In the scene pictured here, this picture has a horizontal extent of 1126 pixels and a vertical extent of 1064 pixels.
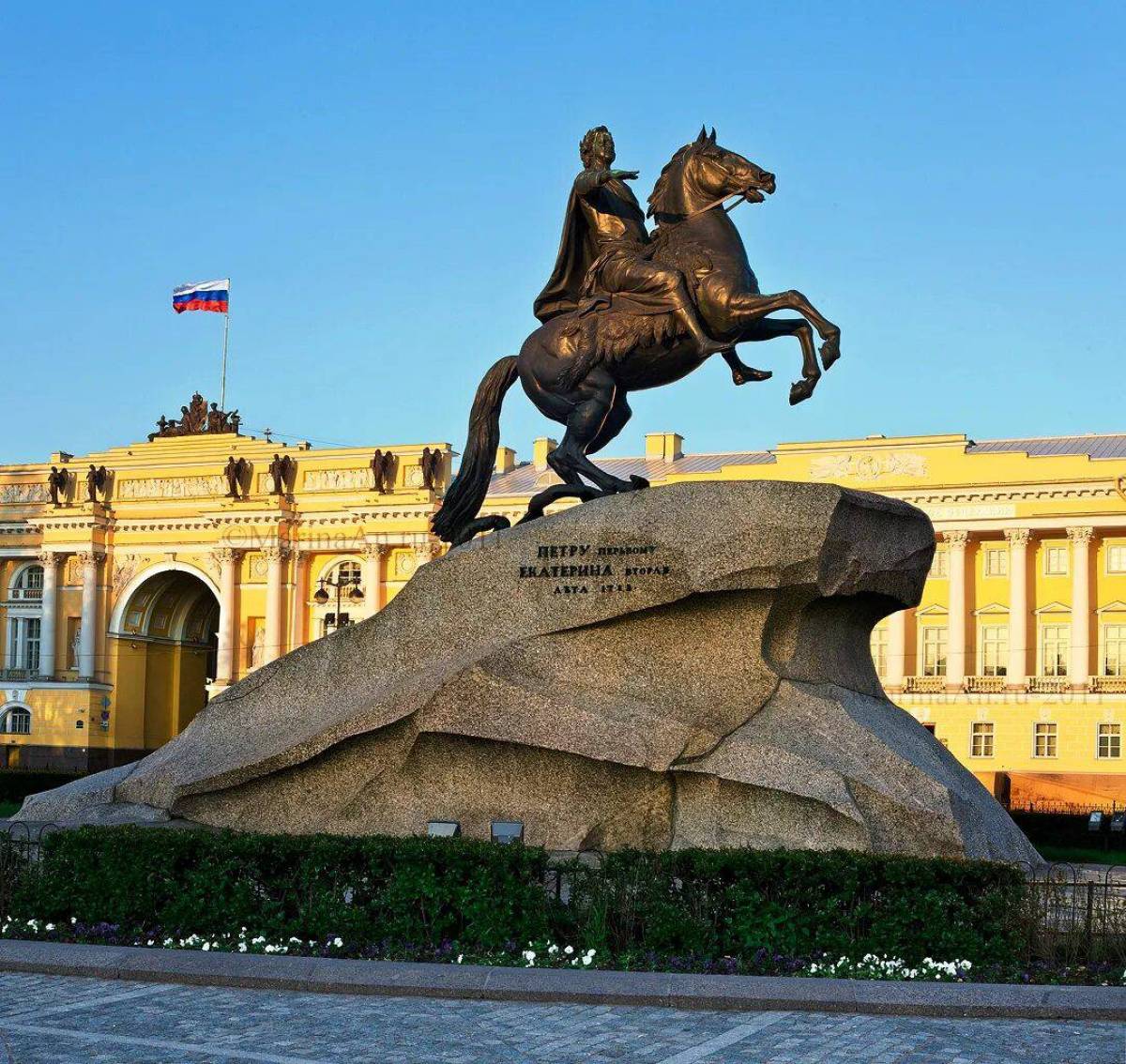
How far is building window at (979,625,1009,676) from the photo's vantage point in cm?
5972

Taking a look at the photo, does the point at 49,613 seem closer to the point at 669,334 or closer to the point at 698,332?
the point at 669,334

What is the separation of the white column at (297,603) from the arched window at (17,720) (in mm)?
11178

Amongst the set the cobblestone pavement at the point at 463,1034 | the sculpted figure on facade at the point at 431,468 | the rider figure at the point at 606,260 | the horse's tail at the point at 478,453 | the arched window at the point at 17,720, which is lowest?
the arched window at the point at 17,720

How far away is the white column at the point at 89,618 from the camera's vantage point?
69688 millimetres

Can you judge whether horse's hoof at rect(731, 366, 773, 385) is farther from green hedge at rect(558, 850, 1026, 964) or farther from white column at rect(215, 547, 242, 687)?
white column at rect(215, 547, 242, 687)

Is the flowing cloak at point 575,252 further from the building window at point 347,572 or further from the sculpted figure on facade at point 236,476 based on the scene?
the sculpted figure on facade at point 236,476

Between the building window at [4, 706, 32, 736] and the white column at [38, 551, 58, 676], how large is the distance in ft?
5.78

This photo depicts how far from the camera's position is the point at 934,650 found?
199 ft

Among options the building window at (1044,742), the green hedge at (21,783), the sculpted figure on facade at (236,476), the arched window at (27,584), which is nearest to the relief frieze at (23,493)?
the arched window at (27,584)

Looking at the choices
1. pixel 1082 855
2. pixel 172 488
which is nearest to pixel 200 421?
pixel 172 488

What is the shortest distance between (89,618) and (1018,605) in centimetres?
3739

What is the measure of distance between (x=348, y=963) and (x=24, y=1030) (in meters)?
1.81

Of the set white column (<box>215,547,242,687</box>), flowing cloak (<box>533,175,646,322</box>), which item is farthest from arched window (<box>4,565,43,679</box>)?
flowing cloak (<box>533,175,646,322</box>)

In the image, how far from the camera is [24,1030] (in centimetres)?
718
